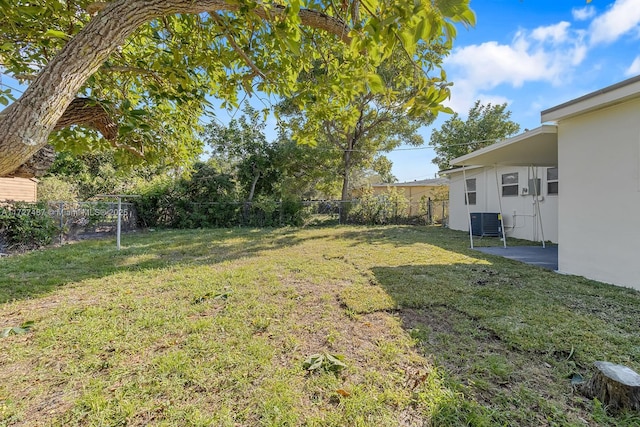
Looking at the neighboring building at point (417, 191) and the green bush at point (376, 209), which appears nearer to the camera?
the green bush at point (376, 209)

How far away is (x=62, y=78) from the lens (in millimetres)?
1425

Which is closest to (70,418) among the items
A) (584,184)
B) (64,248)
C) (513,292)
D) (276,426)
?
(276,426)

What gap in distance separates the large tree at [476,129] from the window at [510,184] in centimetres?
673

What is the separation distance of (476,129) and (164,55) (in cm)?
1797

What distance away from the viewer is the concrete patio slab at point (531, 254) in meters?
5.79

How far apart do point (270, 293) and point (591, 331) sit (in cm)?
336

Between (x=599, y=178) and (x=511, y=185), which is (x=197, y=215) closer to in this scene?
(x=511, y=185)

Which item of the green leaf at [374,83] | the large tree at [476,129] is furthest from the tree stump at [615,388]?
the large tree at [476,129]

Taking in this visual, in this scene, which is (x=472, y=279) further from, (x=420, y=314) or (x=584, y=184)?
(x=584, y=184)

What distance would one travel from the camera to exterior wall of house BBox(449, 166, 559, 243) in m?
8.38

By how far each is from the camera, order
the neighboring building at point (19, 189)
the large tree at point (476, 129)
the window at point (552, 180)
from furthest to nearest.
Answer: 1. the large tree at point (476, 129)
2. the neighboring building at point (19, 189)
3. the window at point (552, 180)

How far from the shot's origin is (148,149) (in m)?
2.98

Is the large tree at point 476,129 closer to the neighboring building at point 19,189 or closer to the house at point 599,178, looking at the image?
the house at point 599,178

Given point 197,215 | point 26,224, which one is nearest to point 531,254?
point 197,215
